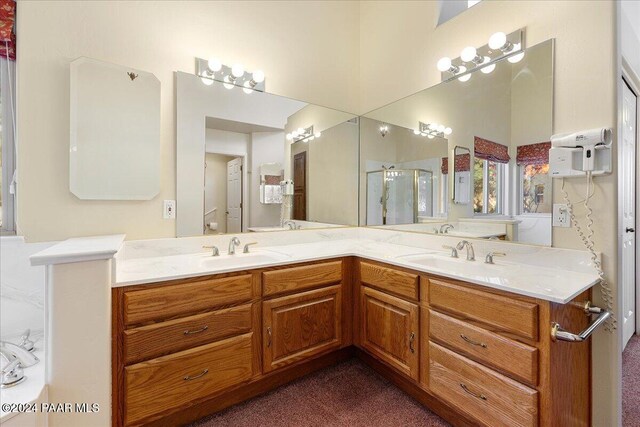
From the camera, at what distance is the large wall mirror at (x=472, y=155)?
61.2 inches

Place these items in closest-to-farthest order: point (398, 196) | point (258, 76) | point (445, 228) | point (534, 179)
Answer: point (534, 179), point (445, 228), point (258, 76), point (398, 196)

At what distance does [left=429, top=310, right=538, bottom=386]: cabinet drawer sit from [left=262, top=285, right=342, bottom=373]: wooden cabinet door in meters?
0.66

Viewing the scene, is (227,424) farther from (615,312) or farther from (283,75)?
(283,75)

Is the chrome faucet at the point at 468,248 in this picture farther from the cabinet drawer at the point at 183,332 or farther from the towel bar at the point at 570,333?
the cabinet drawer at the point at 183,332

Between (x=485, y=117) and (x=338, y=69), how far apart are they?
4.89 feet

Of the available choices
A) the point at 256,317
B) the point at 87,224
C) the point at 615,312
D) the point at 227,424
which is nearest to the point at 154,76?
the point at 87,224

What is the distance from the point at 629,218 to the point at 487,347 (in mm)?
1436

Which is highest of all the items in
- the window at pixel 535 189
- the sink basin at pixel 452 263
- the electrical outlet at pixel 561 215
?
the window at pixel 535 189

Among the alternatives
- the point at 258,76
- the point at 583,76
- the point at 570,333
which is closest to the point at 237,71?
the point at 258,76

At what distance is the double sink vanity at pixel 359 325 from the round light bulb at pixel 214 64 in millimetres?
1197

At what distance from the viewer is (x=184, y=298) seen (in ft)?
4.60

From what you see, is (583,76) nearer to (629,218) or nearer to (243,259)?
(629,218)

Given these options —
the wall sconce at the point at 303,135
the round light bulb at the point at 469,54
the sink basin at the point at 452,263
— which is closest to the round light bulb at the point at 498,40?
the round light bulb at the point at 469,54

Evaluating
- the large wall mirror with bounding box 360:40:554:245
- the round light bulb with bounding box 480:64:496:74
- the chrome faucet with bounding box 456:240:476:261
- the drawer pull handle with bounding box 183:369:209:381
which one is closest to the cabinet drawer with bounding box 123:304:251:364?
the drawer pull handle with bounding box 183:369:209:381
